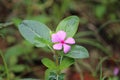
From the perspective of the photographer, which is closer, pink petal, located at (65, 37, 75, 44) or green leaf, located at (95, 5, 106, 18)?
pink petal, located at (65, 37, 75, 44)

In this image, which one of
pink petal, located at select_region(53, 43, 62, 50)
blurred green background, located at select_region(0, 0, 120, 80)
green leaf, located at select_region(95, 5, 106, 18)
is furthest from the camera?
green leaf, located at select_region(95, 5, 106, 18)

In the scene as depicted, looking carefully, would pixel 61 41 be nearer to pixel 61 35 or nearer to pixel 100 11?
pixel 61 35

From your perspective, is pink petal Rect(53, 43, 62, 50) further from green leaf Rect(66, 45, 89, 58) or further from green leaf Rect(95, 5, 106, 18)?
green leaf Rect(95, 5, 106, 18)

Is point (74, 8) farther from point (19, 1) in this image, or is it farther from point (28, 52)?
point (28, 52)

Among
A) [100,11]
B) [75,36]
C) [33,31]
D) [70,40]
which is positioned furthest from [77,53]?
[100,11]

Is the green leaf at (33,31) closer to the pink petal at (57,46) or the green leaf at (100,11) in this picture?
the pink petal at (57,46)

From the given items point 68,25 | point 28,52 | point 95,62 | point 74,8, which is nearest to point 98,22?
point 74,8

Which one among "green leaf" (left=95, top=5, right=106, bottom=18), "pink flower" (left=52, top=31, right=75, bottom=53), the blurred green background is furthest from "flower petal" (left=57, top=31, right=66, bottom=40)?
"green leaf" (left=95, top=5, right=106, bottom=18)
